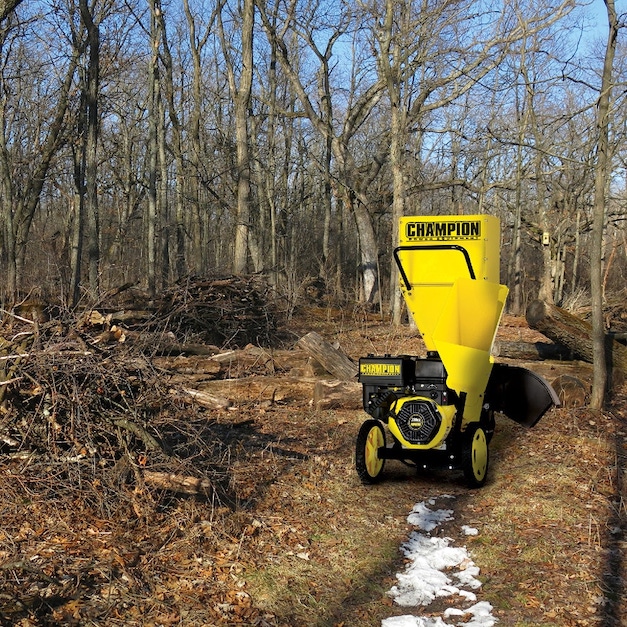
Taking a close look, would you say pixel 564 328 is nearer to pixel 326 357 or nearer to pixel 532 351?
pixel 532 351

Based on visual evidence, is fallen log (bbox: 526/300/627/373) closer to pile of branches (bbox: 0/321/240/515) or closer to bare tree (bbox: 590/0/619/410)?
bare tree (bbox: 590/0/619/410)

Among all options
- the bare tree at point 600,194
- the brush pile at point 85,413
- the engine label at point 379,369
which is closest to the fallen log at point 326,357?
the bare tree at point 600,194

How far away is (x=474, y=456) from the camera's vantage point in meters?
6.70

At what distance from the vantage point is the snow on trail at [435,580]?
440 cm

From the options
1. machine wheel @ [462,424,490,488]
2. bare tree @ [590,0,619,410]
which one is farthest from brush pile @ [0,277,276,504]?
bare tree @ [590,0,619,410]

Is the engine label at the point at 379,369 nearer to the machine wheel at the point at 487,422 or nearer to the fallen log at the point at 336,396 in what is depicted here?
the machine wheel at the point at 487,422

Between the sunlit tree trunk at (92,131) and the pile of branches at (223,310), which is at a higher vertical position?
the sunlit tree trunk at (92,131)

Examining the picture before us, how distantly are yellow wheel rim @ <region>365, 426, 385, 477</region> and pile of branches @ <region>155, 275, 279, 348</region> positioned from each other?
5.89 m

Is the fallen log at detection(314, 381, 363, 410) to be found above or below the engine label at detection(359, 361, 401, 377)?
below

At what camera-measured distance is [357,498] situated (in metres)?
6.59

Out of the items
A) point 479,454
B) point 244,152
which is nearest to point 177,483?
point 479,454

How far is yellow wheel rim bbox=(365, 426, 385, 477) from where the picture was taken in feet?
22.1

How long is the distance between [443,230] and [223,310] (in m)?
6.56

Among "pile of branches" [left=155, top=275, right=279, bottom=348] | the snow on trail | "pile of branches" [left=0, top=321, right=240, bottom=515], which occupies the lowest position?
the snow on trail
